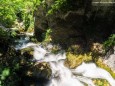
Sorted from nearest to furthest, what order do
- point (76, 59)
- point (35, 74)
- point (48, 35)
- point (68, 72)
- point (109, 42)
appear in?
point (35, 74), point (68, 72), point (76, 59), point (109, 42), point (48, 35)

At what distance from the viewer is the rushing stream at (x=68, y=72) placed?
562 inches

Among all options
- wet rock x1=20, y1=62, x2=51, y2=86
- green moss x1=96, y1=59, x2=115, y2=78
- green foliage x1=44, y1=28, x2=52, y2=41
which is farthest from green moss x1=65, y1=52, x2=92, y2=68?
green foliage x1=44, y1=28, x2=52, y2=41

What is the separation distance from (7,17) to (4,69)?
273cm

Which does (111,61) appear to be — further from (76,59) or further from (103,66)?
(76,59)

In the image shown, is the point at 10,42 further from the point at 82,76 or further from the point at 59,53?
the point at 82,76

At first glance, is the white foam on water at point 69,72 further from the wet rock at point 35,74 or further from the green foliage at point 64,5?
the green foliage at point 64,5

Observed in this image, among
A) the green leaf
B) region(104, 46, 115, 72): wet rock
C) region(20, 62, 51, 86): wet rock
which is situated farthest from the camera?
region(104, 46, 115, 72): wet rock

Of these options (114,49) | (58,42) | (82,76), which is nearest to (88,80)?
(82,76)

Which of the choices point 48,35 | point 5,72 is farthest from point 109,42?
point 5,72

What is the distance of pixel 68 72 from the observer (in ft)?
49.4

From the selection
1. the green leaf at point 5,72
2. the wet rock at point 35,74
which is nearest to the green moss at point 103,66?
the wet rock at point 35,74

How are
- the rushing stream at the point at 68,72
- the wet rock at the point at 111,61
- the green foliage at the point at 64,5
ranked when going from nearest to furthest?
1. the rushing stream at the point at 68,72
2. the wet rock at the point at 111,61
3. the green foliage at the point at 64,5

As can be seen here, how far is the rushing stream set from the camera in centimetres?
1427

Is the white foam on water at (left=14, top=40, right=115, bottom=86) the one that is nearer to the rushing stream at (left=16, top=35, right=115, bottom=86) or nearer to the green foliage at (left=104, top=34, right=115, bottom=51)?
the rushing stream at (left=16, top=35, right=115, bottom=86)
